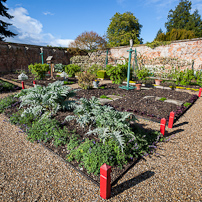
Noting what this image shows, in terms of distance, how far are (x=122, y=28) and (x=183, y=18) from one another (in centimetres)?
1233

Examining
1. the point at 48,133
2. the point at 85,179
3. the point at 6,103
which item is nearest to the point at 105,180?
the point at 85,179

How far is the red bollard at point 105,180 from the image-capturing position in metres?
1.71

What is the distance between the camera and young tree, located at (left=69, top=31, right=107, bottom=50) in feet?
64.2

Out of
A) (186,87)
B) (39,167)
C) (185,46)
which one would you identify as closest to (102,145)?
(39,167)

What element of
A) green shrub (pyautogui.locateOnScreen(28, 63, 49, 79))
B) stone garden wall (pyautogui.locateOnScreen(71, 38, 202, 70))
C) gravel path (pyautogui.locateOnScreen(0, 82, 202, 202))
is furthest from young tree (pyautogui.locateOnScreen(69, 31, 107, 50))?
gravel path (pyautogui.locateOnScreen(0, 82, 202, 202))

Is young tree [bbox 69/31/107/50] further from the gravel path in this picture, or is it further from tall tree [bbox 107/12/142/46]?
the gravel path

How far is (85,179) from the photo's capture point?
2.16 metres

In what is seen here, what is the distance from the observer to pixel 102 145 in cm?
255

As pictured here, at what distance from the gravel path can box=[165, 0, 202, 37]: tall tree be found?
29357 millimetres

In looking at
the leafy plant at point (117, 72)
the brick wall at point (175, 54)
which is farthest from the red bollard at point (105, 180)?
the brick wall at point (175, 54)

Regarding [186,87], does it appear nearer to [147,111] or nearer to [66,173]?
[147,111]

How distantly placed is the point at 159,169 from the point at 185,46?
13.6 meters

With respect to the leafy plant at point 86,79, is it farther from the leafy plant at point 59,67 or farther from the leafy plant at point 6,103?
the leafy plant at point 59,67

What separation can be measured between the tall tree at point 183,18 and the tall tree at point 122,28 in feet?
25.2
